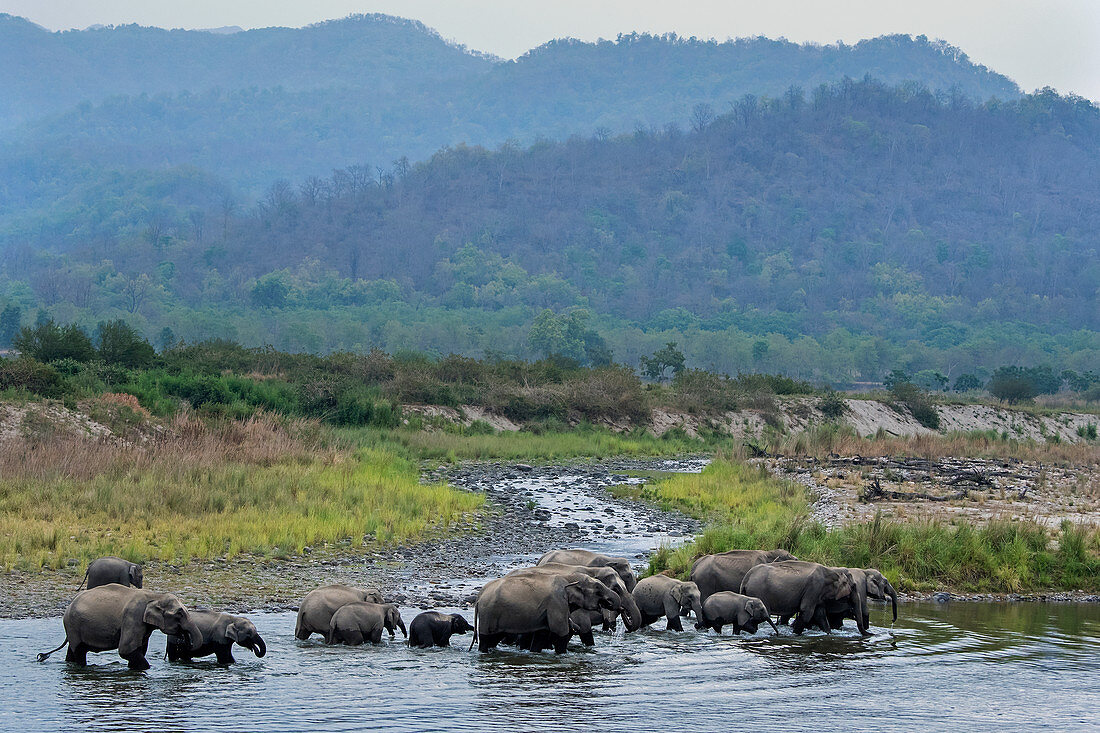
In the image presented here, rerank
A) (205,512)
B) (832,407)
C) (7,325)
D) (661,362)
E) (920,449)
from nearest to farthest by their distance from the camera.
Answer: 1. (205,512)
2. (920,449)
3. (832,407)
4. (661,362)
5. (7,325)

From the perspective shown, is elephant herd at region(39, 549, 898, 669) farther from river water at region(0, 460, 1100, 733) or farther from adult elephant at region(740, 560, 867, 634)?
river water at region(0, 460, 1100, 733)

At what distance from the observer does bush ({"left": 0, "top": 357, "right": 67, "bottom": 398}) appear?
33250 millimetres

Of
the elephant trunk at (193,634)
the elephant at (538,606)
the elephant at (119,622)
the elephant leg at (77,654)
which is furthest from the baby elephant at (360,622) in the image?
the elephant leg at (77,654)

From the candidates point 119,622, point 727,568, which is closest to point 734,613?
point 727,568

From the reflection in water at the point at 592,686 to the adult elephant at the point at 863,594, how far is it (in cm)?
40

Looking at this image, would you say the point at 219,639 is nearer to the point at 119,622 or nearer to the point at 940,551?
the point at 119,622

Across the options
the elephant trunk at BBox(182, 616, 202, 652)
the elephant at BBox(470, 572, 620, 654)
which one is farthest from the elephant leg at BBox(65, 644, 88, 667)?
the elephant at BBox(470, 572, 620, 654)

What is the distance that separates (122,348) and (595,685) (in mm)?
38929

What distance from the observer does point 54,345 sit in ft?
137

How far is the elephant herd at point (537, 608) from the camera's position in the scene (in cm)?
1180

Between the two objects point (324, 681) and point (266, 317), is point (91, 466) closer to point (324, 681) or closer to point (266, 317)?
point (324, 681)

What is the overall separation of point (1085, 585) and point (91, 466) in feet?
61.6

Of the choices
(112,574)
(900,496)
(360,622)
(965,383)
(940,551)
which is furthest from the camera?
(965,383)

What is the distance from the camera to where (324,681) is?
11.6m
